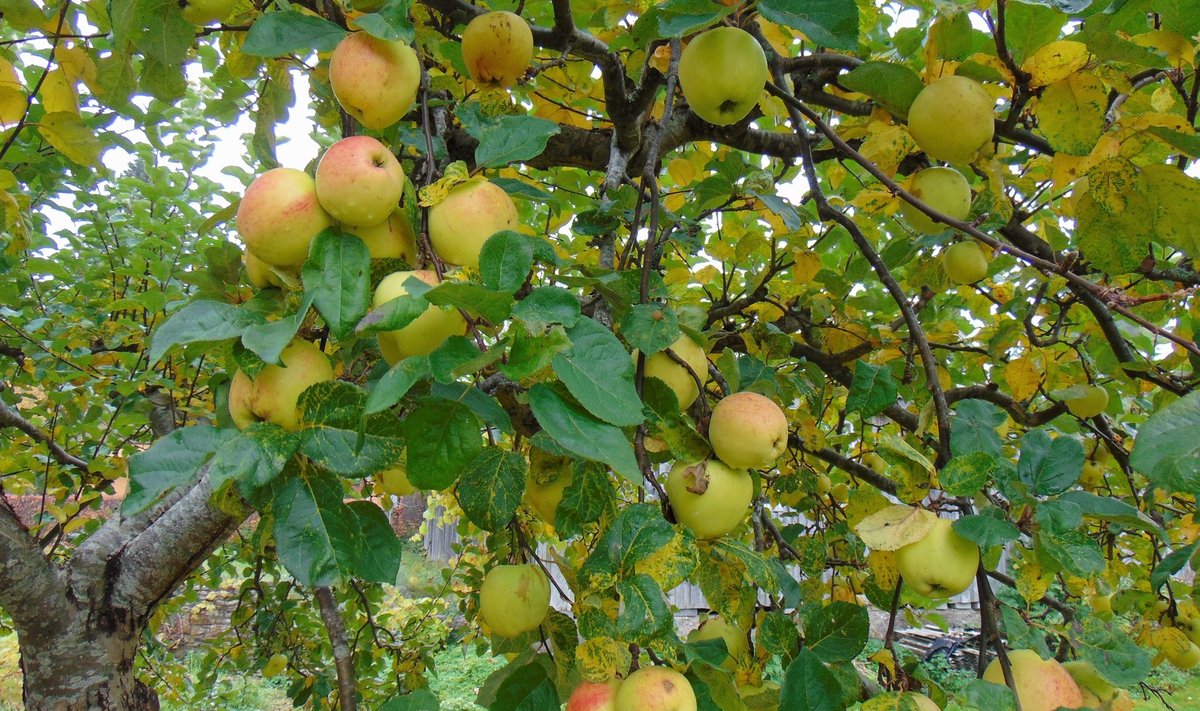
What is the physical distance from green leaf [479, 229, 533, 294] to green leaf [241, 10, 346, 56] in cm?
37

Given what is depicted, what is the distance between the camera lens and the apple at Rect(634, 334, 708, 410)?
1085 mm

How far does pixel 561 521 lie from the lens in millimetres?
890

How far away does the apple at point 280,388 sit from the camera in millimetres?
805

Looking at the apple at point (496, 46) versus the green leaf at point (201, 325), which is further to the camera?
the apple at point (496, 46)

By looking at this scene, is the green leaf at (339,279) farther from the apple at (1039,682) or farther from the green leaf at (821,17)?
the apple at (1039,682)

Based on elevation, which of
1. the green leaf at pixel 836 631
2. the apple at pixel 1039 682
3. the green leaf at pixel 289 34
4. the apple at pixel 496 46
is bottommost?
the apple at pixel 1039 682

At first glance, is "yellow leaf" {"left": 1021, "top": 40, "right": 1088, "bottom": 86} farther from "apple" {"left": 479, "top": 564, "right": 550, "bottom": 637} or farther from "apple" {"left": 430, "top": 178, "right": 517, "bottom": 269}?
"apple" {"left": 479, "top": 564, "right": 550, "bottom": 637}

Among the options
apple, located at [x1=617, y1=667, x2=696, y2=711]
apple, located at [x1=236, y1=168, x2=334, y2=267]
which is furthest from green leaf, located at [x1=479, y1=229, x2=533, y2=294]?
apple, located at [x1=617, y1=667, x2=696, y2=711]

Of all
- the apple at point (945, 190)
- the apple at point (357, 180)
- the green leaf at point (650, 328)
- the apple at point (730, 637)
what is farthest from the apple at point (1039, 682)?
the apple at point (357, 180)

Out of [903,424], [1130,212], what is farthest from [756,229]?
[1130,212]

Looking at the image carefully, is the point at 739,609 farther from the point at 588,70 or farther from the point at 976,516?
the point at 588,70

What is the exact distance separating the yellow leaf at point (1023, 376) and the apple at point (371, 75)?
5.97 ft

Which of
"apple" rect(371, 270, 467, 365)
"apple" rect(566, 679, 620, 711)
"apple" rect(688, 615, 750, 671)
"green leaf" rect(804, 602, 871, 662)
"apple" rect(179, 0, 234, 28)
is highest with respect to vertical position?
"apple" rect(179, 0, 234, 28)

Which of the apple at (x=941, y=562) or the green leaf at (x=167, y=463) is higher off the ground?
the green leaf at (x=167, y=463)
